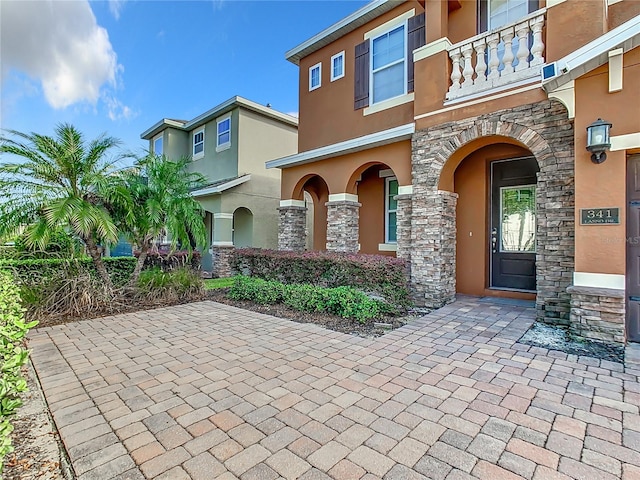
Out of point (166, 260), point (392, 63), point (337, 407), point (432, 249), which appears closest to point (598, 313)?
point (432, 249)

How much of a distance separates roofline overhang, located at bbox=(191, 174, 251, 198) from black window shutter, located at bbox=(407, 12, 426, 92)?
6.97 metres

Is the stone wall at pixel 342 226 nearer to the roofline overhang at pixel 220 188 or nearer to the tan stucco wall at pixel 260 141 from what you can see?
the roofline overhang at pixel 220 188

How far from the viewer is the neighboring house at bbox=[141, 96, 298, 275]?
12.6m

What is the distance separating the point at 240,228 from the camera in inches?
561

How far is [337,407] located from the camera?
2957 mm

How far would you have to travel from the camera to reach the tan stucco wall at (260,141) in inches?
540

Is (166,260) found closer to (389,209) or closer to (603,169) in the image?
(389,209)

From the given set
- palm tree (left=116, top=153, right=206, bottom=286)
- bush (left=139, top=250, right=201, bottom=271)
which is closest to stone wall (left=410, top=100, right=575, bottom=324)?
palm tree (left=116, top=153, right=206, bottom=286)

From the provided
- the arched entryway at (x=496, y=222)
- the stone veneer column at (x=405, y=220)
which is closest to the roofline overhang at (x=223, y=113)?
the stone veneer column at (x=405, y=220)

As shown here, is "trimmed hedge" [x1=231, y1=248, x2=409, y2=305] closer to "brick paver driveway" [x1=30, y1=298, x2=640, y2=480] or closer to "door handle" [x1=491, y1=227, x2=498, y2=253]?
"brick paver driveway" [x1=30, y1=298, x2=640, y2=480]

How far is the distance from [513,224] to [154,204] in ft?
26.3

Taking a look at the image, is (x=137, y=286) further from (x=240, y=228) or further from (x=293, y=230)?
(x=240, y=228)

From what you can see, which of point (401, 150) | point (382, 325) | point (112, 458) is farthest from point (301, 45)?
point (112, 458)

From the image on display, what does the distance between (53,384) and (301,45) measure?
10849mm
